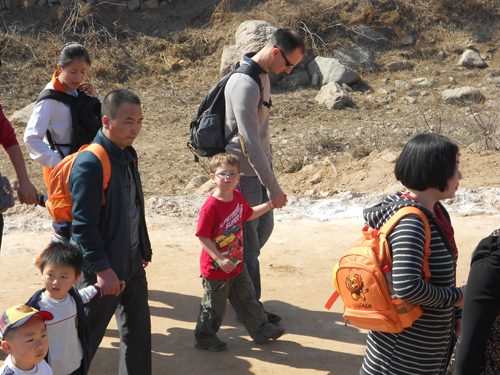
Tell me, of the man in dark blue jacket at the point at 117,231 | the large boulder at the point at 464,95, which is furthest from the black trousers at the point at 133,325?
the large boulder at the point at 464,95

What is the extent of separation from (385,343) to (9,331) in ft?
5.27

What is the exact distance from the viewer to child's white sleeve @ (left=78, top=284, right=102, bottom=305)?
2.68 meters

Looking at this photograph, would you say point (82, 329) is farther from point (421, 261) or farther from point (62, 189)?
point (421, 261)

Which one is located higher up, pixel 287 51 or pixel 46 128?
pixel 287 51

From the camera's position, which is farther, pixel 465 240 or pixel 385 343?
pixel 465 240

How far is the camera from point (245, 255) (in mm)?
3939

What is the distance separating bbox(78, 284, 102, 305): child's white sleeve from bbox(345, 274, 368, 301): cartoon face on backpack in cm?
127

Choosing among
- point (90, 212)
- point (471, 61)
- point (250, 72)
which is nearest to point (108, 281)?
point (90, 212)

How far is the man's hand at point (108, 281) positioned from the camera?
2.64 m

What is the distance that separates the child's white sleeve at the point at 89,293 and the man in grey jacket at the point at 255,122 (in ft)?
4.61

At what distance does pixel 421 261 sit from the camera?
218 cm

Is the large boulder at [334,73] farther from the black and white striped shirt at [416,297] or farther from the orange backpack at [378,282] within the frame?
the orange backpack at [378,282]

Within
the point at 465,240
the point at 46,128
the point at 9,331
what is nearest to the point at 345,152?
the point at 465,240

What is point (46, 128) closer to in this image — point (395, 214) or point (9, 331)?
point (9, 331)
